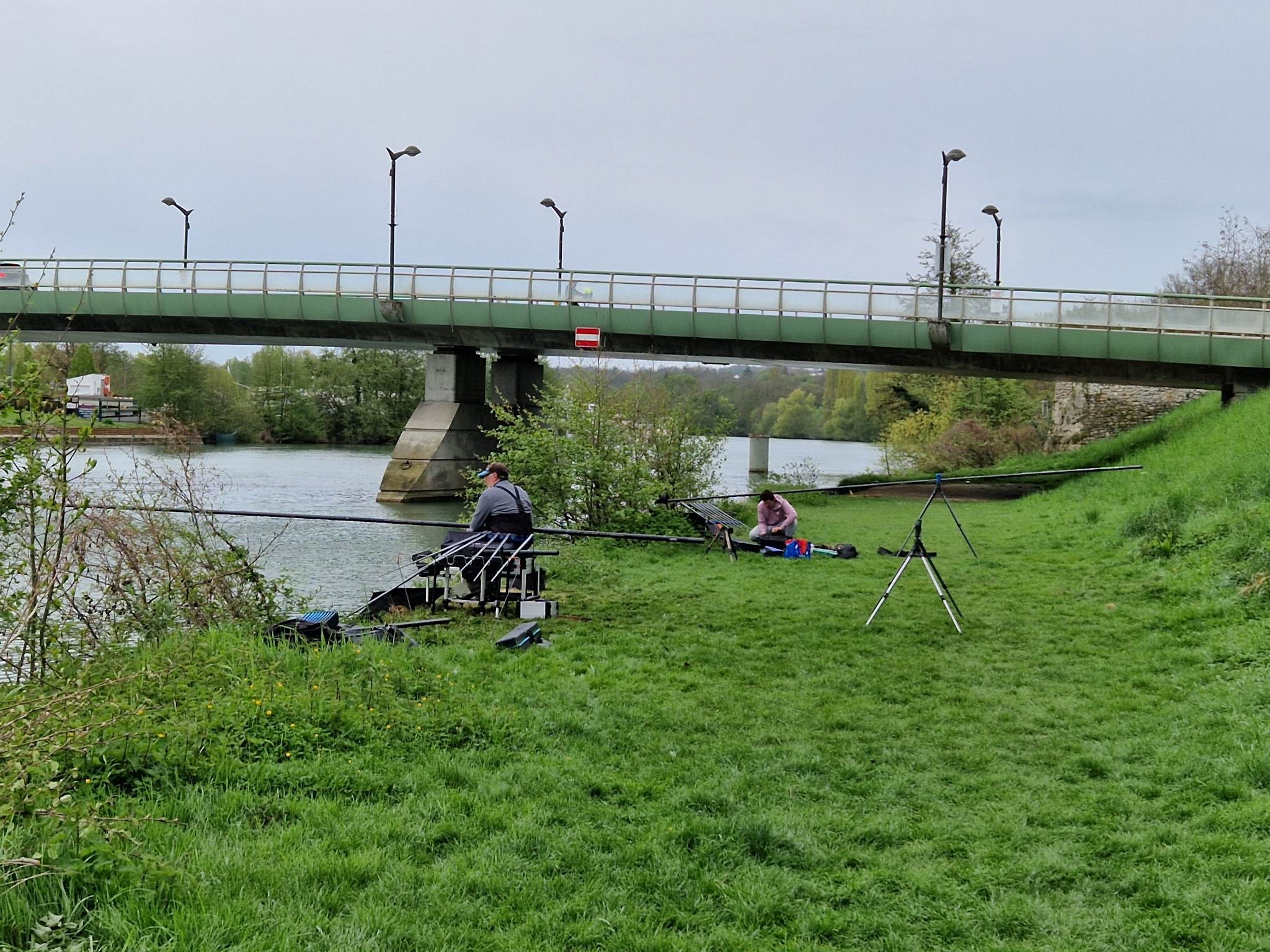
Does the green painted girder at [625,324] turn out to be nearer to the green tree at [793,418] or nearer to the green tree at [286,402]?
the green tree at [286,402]

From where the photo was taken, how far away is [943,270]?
29.0 meters

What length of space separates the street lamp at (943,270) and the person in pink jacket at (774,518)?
47.5ft

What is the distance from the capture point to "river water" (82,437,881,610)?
15109 mm

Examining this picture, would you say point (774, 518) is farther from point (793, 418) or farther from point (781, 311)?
point (793, 418)

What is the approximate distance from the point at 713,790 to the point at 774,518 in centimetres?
1092

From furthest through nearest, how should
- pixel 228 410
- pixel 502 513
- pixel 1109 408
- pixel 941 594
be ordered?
pixel 228 410 → pixel 1109 408 → pixel 502 513 → pixel 941 594

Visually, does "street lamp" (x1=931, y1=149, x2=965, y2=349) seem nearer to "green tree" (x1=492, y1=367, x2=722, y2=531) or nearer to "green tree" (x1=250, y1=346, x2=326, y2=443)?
"green tree" (x1=492, y1=367, x2=722, y2=531)

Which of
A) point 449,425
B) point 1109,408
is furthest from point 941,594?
point 1109,408

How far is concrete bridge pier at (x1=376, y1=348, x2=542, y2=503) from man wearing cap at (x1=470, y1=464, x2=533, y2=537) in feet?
74.1

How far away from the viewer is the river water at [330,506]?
15.1 metres

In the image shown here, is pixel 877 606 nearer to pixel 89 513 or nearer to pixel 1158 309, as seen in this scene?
pixel 89 513

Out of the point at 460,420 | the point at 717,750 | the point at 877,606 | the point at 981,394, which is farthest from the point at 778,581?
the point at 981,394

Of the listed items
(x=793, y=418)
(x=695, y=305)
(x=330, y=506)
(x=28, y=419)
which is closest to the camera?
(x=28, y=419)

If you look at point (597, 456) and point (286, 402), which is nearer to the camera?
point (597, 456)
